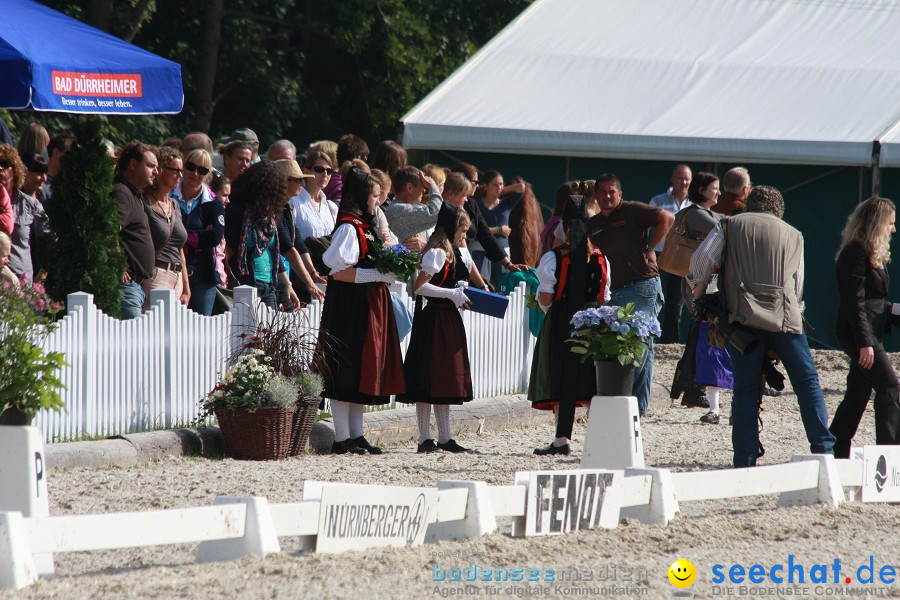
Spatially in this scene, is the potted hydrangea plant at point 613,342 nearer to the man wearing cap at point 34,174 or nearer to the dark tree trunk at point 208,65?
the man wearing cap at point 34,174

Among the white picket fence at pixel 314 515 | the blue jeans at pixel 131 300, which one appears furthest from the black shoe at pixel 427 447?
the white picket fence at pixel 314 515

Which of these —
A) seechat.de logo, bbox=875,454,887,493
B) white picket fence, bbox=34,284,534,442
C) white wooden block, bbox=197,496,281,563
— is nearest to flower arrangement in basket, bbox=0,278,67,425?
white wooden block, bbox=197,496,281,563

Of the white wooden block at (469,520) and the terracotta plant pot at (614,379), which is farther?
the terracotta plant pot at (614,379)

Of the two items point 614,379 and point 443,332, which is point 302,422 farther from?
point 614,379

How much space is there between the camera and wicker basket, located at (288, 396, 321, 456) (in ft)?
28.4

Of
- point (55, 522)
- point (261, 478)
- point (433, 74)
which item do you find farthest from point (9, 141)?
point (433, 74)

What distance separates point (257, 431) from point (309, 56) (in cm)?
1984

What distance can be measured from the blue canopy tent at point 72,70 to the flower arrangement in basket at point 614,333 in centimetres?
385

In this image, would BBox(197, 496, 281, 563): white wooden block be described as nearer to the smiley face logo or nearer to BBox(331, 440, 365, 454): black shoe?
the smiley face logo

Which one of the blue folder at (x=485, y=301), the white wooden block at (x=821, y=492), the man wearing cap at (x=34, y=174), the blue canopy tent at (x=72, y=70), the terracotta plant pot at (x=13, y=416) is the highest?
the blue canopy tent at (x=72, y=70)

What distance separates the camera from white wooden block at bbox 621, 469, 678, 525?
143cm

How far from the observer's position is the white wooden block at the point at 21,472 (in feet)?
18.2

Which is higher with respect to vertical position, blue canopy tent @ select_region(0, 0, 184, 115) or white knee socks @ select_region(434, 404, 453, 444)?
blue canopy tent @ select_region(0, 0, 184, 115)

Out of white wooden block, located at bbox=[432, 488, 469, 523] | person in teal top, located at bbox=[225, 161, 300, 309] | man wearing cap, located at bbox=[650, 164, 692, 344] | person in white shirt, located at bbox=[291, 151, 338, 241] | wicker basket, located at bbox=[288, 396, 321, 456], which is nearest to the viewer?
white wooden block, located at bbox=[432, 488, 469, 523]
